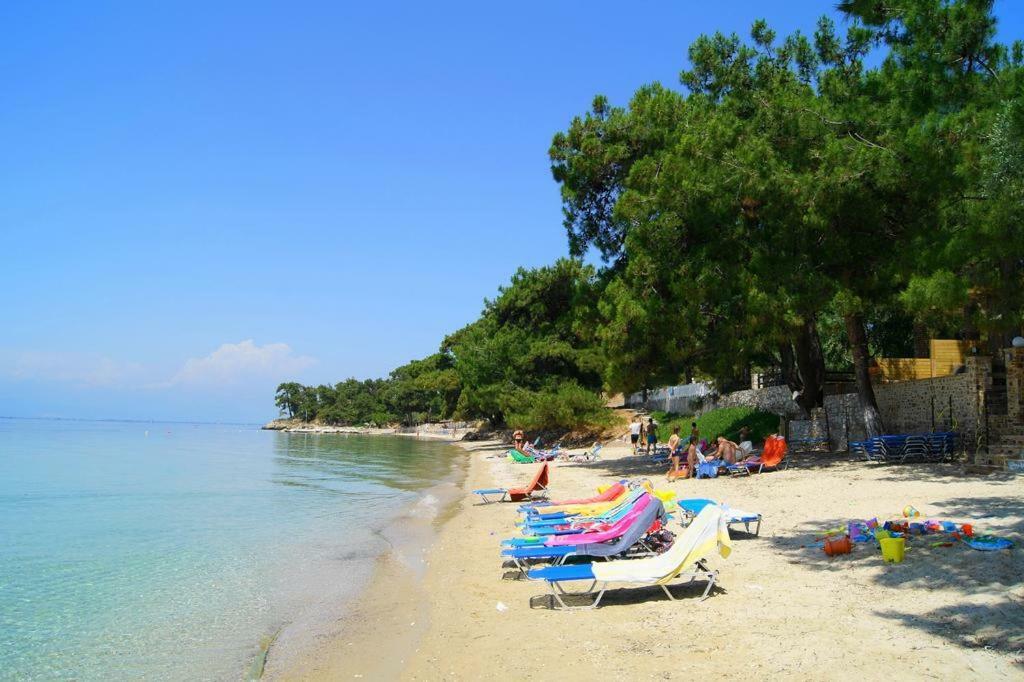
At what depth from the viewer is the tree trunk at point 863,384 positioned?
56.2 ft

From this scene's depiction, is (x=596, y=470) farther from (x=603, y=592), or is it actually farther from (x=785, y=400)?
(x=603, y=592)

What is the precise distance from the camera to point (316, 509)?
18.2 m

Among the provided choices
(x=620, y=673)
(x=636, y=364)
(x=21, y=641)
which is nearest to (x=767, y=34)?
(x=636, y=364)

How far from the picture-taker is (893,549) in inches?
281

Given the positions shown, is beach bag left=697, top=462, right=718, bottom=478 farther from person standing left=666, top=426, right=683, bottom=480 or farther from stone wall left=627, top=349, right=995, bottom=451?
stone wall left=627, top=349, right=995, bottom=451

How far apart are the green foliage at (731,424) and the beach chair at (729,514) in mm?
12327

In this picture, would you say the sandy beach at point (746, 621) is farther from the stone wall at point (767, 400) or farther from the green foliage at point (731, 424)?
the stone wall at point (767, 400)

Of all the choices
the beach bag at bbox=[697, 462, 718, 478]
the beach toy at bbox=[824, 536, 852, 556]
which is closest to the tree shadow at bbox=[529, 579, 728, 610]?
the beach toy at bbox=[824, 536, 852, 556]

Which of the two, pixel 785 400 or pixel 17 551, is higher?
pixel 785 400

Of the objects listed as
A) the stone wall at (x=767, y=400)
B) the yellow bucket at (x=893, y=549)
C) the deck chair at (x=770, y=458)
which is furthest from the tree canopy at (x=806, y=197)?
the yellow bucket at (x=893, y=549)

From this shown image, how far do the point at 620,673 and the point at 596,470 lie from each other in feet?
58.9

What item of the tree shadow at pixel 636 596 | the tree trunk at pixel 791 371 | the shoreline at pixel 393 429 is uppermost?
the tree trunk at pixel 791 371

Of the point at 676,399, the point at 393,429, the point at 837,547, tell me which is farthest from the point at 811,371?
the point at 393,429

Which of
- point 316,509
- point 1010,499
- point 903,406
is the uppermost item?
point 903,406
